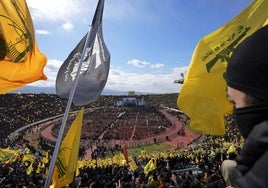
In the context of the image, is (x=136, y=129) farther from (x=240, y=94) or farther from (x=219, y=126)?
(x=240, y=94)

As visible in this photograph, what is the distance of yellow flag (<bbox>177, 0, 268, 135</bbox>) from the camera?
444cm

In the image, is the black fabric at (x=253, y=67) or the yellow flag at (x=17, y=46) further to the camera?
→ the yellow flag at (x=17, y=46)

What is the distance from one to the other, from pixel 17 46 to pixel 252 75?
4.56 m

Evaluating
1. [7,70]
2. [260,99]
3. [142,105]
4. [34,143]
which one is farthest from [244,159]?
[142,105]

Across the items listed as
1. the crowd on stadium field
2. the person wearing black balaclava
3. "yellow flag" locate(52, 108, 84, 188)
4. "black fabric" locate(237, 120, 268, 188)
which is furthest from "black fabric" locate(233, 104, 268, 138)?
"yellow flag" locate(52, 108, 84, 188)

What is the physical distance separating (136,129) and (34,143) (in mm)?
14718

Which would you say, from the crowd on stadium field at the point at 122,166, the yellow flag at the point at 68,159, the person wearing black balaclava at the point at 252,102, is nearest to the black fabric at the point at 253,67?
the person wearing black balaclava at the point at 252,102

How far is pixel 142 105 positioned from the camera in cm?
8162

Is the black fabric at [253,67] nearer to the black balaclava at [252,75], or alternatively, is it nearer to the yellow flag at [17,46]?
the black balaclava at [252,75]

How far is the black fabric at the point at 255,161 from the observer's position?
0.90 meters

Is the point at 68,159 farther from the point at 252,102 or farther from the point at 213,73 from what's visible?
the point at 252,102

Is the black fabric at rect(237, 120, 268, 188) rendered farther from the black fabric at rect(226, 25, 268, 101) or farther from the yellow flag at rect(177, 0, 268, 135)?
the yellow flag at rect(177, 0, 268, 135)

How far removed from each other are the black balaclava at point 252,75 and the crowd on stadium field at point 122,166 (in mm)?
2167

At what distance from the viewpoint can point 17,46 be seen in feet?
16.6
